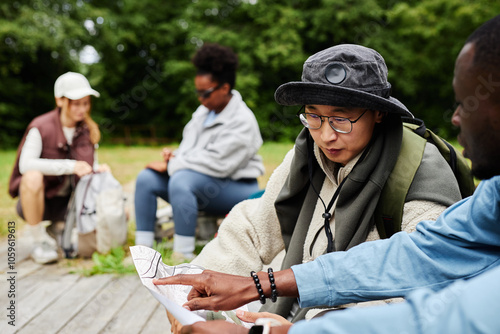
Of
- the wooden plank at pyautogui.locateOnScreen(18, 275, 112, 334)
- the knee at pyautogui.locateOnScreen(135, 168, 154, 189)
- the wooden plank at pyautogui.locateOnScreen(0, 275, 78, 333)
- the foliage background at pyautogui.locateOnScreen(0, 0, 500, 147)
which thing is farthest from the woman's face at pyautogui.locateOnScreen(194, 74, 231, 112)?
the foliage background at pyautogui.locateOnScreen(0, 0, 500, 147)

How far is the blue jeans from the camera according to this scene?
3648 mm

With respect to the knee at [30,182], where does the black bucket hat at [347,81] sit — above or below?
above

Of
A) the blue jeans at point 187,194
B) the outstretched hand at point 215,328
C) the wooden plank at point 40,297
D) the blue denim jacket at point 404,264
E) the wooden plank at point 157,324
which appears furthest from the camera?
the blue jeans at point 187,194

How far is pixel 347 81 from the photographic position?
5.18 feet

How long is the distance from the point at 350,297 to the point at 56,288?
2.45 m

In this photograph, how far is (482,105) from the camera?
107 centimetres

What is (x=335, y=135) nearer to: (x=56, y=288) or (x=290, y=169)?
(x=290, y=169)

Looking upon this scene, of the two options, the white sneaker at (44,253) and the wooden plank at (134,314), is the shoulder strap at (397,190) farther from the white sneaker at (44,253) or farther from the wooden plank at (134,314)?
the white sneaker at (44,253)

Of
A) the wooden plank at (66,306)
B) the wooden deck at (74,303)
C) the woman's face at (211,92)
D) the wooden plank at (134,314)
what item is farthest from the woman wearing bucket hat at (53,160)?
the wooden plank at (134,314)

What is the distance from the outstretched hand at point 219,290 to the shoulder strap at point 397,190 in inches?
19.4

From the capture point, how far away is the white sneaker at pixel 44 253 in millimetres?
3794

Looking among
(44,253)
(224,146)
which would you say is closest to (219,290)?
(224,146)

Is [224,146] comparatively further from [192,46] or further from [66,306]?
[192,46]

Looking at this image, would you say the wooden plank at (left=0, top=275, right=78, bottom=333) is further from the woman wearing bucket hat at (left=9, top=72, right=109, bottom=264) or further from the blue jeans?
the blue jeans
